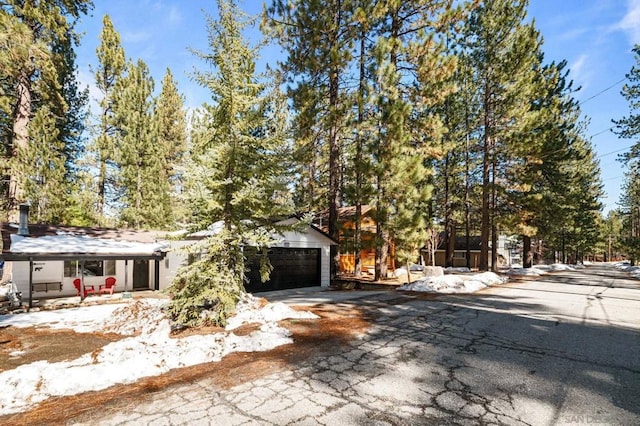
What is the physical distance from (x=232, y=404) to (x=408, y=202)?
43.6ft

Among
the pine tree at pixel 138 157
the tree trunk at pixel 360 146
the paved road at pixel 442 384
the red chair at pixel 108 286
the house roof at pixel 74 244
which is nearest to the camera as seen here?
the paved road at pixel 442 384

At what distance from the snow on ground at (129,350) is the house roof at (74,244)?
8.50 feet

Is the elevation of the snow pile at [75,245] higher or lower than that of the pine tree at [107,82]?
lower

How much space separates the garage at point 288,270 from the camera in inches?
553

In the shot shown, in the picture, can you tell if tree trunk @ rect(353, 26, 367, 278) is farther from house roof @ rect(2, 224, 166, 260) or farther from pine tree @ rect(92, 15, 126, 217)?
pine tree @ rect(92, 15, 126, 217)

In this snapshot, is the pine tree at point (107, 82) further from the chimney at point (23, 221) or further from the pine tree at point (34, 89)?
the chimney at point (23, 221)

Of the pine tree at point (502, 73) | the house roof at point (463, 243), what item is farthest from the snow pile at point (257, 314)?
the house roof at point (463, 243)

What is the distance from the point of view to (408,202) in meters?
15.8

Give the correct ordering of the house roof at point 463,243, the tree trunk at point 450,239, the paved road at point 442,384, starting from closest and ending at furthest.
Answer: the paved road at point 442,384
the tree trunk at point 450,239
the house roof at point 463,243

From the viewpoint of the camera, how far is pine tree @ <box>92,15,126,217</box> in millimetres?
22141

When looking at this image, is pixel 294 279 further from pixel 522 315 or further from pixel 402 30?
pixel 402 30

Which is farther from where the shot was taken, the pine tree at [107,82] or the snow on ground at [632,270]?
the snow on ground at [632,270]

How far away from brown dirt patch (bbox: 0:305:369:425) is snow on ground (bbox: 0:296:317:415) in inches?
8.3

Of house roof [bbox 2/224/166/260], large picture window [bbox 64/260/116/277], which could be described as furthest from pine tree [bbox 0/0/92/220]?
large picture window [bbox 64/260/116/277]
